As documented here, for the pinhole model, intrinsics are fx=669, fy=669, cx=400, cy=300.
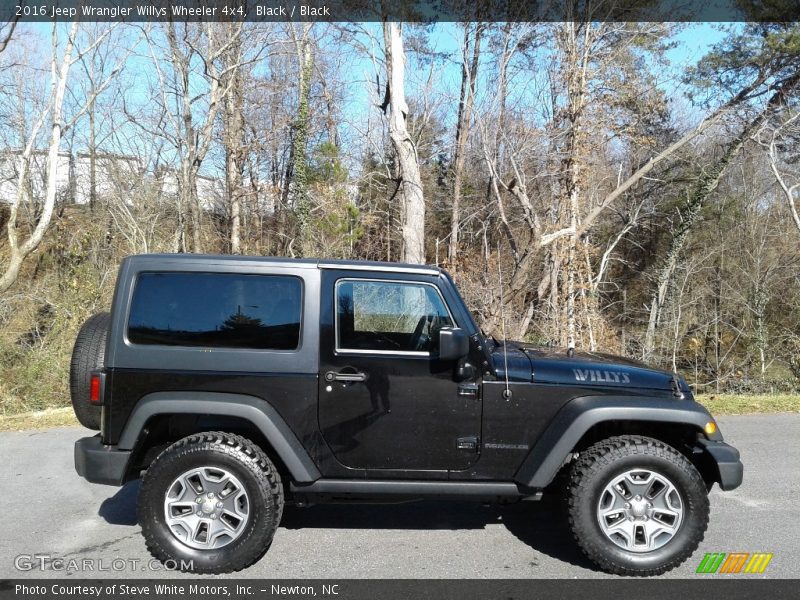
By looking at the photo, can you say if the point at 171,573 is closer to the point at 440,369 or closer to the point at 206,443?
the point at 206,443

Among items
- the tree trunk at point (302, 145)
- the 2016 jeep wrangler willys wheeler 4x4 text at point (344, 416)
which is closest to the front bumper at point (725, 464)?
the 2016 jeep wrangler willys wheeler 4x4 text at point (344, 416)

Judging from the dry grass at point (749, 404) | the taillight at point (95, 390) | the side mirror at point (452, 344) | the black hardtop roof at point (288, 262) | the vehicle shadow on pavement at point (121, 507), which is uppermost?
the black hardtop roof at point (288, 262)

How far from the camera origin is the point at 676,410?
13.6ft

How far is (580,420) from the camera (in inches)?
159

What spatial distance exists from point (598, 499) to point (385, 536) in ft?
4.87

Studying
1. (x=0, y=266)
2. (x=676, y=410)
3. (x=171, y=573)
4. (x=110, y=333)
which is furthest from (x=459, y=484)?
(x=0, y=266)

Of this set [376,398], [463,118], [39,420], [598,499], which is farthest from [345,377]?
[463,118]

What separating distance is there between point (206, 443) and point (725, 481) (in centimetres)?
322

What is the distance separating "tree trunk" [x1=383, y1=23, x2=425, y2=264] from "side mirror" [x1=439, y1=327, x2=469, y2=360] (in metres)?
12.3

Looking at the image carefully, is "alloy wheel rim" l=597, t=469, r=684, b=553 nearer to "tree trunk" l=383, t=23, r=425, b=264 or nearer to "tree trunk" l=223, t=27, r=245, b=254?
"tree trunk" l=383, t=23, r=425, b=264

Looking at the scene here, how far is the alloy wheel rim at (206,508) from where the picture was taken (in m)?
4.07

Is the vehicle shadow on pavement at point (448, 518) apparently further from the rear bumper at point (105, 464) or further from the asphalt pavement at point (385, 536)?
the rear bumper at point (105, 464)

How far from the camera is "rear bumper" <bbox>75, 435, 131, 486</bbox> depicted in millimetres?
4090

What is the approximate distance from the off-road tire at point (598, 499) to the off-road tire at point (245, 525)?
1862 mm
